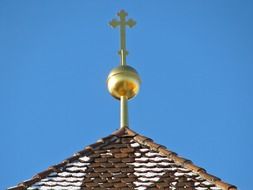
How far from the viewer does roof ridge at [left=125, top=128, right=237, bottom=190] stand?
496 inches

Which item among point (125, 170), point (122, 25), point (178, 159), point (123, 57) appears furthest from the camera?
point (122, 25)

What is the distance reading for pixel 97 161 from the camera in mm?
13398

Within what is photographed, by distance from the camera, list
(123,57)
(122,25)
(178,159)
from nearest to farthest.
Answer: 1. (178,159)
2. (123,57)
3. (122,25)

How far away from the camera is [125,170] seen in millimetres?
12977

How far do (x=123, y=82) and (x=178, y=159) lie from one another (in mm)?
2392

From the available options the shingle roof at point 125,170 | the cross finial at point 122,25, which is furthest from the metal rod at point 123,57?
the shingle roof at point 125,170

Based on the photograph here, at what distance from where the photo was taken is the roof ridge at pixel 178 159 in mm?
12603

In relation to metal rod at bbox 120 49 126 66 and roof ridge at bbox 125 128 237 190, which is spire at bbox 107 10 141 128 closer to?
metal rod at bbox 120 49 126 66

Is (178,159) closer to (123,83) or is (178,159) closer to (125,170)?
(125,170)

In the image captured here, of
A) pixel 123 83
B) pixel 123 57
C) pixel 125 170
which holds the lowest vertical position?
pixel 125 170

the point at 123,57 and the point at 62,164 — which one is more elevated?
the point at 123,57

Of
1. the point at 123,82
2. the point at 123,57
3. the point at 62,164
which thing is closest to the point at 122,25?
the point at 123,57

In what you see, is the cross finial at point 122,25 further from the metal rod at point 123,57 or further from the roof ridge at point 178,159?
the roof ridge at point 178,159

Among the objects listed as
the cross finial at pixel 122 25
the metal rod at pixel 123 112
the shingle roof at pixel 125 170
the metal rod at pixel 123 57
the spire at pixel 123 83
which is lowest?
the shingle roof at pixel 125 170
